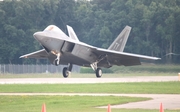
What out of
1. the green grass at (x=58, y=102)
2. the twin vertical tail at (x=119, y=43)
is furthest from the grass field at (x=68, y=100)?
the twin vertical tail at (x=119, y=43)

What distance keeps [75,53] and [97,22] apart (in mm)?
36172

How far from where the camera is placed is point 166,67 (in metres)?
46.9

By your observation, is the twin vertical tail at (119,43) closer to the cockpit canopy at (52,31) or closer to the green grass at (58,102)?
the cockpit canopy at (52,31)

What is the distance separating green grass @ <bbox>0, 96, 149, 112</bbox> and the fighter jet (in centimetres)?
1345

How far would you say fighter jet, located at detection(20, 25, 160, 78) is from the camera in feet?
114

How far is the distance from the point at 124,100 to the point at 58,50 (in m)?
16.0

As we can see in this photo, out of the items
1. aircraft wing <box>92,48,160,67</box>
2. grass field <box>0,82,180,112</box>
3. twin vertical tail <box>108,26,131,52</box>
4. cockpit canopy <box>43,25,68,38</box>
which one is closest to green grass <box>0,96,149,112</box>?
grass field <box>0,82,180,112</box>

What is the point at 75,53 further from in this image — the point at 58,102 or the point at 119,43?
the point at 58,102

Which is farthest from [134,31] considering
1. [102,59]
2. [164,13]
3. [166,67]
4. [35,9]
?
[102,59]

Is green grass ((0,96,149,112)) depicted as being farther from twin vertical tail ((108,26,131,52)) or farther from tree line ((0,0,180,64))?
tree line ((0,0,180,64))

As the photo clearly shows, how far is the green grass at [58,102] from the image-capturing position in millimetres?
17312

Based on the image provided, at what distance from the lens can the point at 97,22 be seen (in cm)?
7212

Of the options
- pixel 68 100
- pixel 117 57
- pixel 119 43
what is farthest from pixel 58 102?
pixel 119 43

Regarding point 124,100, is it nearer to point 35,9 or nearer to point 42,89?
point 42,89
